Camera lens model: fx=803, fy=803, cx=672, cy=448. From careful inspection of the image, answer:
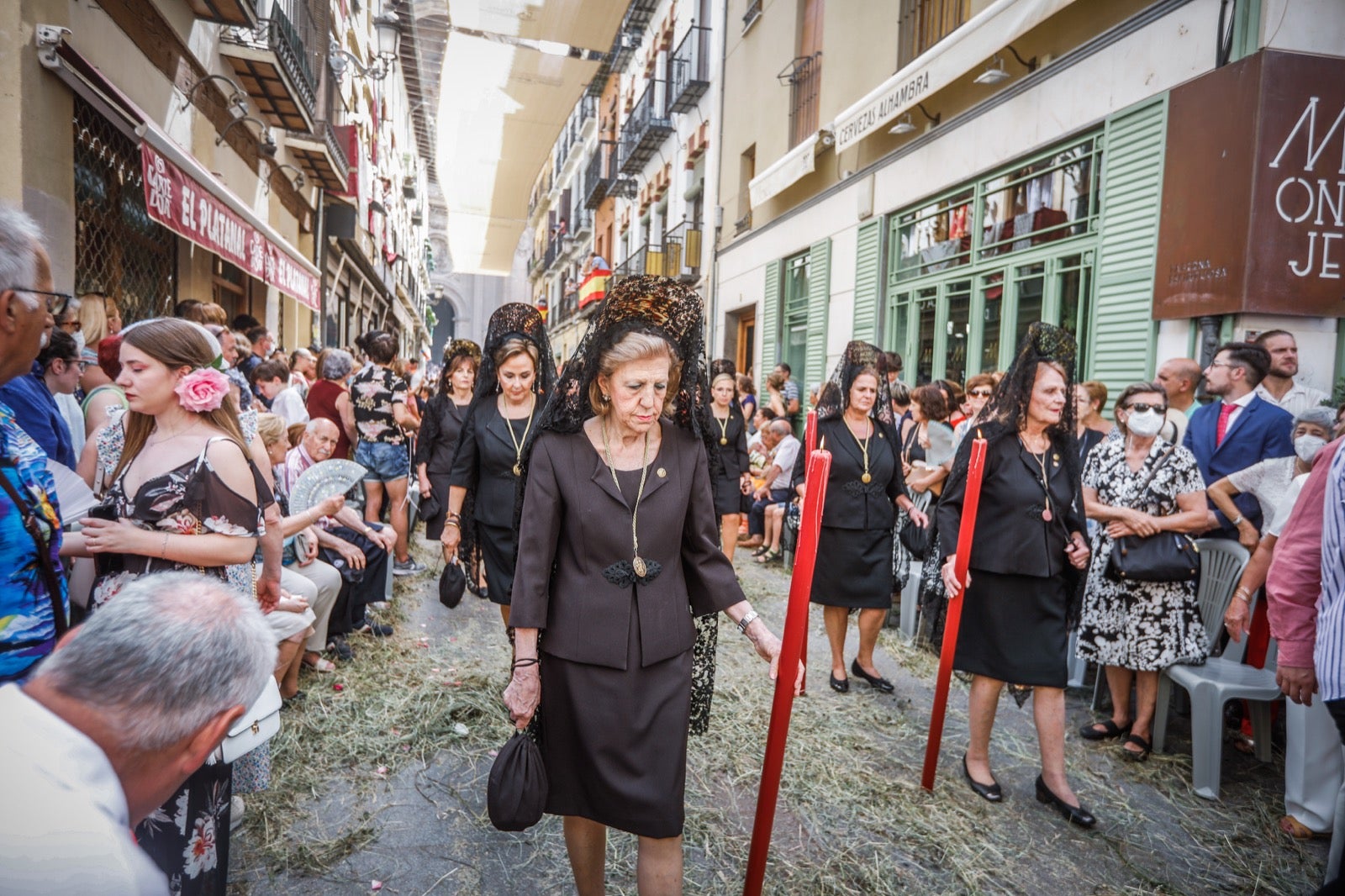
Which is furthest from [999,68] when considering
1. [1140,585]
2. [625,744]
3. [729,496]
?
[625,744]

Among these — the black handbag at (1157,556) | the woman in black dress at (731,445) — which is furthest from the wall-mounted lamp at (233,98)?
the black handbag at (1157,556)

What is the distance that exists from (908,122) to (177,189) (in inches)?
310

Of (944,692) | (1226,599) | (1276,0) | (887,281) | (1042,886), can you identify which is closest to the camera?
(1042,886)

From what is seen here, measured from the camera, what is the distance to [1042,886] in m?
3.06

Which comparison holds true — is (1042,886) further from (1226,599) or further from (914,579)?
(914,579)

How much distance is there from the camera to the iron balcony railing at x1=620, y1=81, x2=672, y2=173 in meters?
20.5

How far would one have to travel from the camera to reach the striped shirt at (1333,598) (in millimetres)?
2258

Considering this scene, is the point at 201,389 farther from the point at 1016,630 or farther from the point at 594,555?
the point at 1016,630

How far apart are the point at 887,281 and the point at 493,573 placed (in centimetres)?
780

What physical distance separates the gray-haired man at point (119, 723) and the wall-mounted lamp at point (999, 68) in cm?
859

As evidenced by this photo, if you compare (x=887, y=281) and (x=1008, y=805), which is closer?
(x=1008, y=805)

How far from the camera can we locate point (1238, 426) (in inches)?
191

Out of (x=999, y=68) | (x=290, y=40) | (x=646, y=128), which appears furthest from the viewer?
(x=646, y=128)

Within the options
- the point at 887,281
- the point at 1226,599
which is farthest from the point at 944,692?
the point at 887,281
